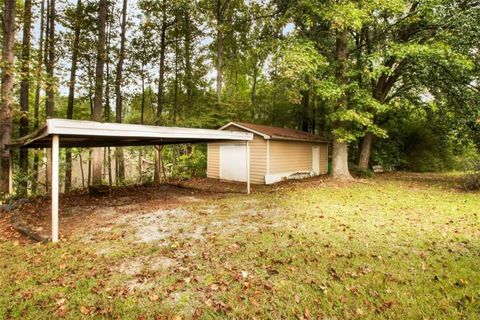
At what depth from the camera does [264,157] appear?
521 inches

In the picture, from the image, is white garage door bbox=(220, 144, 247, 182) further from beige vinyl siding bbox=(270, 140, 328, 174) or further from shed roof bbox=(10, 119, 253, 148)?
shed roof bbox=(10, 119, 253, 148)

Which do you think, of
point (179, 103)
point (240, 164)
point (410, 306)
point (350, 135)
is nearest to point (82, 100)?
point (179, 103)

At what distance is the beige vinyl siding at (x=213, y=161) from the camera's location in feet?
50.0

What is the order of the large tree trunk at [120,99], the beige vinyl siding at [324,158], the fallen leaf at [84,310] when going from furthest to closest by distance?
the beige vinyl siding at [324,158] → the large tree trunk at [120,99] → the fallen leaf at [84,310]

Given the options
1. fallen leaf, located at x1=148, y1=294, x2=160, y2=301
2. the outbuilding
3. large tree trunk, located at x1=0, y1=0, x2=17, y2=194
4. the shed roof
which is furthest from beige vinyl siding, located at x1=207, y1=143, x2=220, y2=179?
fallen leaf, located at x1=148, y1=294, x2=160, y2=301

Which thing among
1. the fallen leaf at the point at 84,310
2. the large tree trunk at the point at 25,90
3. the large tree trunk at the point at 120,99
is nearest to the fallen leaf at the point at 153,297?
the fallen leaf at the point at 84,310

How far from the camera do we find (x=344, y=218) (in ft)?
21.5

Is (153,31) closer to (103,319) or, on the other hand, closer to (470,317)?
(103,319)

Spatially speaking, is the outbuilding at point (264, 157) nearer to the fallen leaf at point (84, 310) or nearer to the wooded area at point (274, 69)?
the wooded area at point (274, 69)

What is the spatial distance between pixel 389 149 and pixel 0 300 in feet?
66.3

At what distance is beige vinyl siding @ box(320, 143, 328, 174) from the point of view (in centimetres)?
1712

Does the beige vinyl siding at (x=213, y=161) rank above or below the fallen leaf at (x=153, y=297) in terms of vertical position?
above

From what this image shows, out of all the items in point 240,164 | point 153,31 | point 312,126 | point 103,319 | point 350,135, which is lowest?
point 103,319

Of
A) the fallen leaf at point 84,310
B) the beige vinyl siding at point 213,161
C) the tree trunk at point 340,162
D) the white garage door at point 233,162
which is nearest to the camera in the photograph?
the fallen leaf at point 84,310
